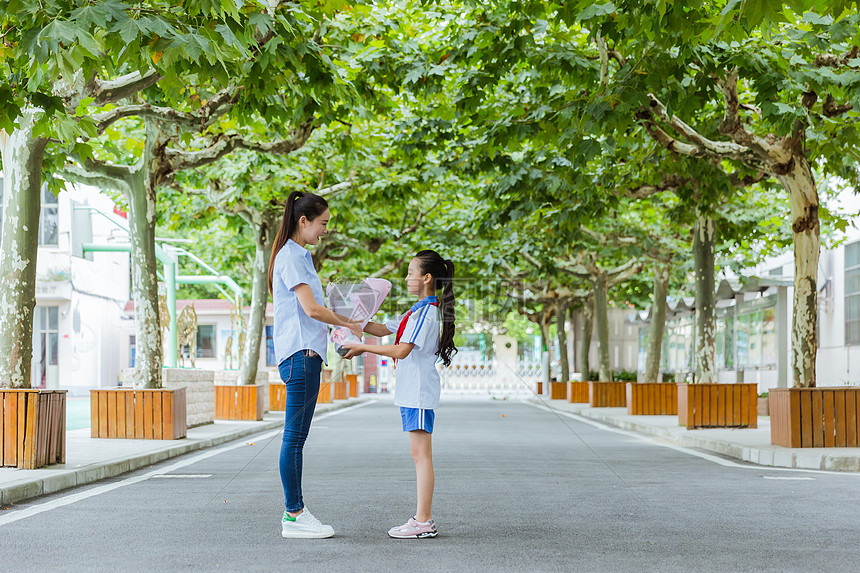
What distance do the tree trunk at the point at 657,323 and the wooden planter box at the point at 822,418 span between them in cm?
1336

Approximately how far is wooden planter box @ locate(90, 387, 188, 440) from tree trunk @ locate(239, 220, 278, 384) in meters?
8.27

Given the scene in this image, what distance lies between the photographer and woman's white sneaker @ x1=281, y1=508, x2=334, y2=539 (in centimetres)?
618

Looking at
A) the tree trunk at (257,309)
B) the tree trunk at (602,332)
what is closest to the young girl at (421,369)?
the tree trunk at (257,309)

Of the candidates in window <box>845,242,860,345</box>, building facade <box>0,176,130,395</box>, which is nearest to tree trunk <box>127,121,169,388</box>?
window <box>845,242,860,345</box>

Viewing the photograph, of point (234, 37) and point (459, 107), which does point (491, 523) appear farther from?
point (459, 107)

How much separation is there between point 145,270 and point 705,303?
33.8 ft

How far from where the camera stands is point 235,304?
3244 centimetres

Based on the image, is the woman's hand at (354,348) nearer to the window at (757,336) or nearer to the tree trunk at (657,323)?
the tree trunk at (657,323)

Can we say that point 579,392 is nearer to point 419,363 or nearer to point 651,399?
point 651,399

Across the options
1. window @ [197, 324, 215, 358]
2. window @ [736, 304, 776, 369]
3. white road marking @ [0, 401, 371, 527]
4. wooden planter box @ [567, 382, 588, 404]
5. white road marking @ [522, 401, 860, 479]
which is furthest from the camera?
window @ [197, 324, 215, 358]

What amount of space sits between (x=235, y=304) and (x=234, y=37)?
84.0ft

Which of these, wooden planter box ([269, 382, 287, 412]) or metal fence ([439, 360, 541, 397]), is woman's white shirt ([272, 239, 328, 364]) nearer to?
wooden planter box ([269, 382, 287, 412])

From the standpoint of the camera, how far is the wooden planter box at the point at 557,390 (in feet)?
139

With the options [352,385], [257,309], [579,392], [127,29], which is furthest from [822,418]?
[352,385]
